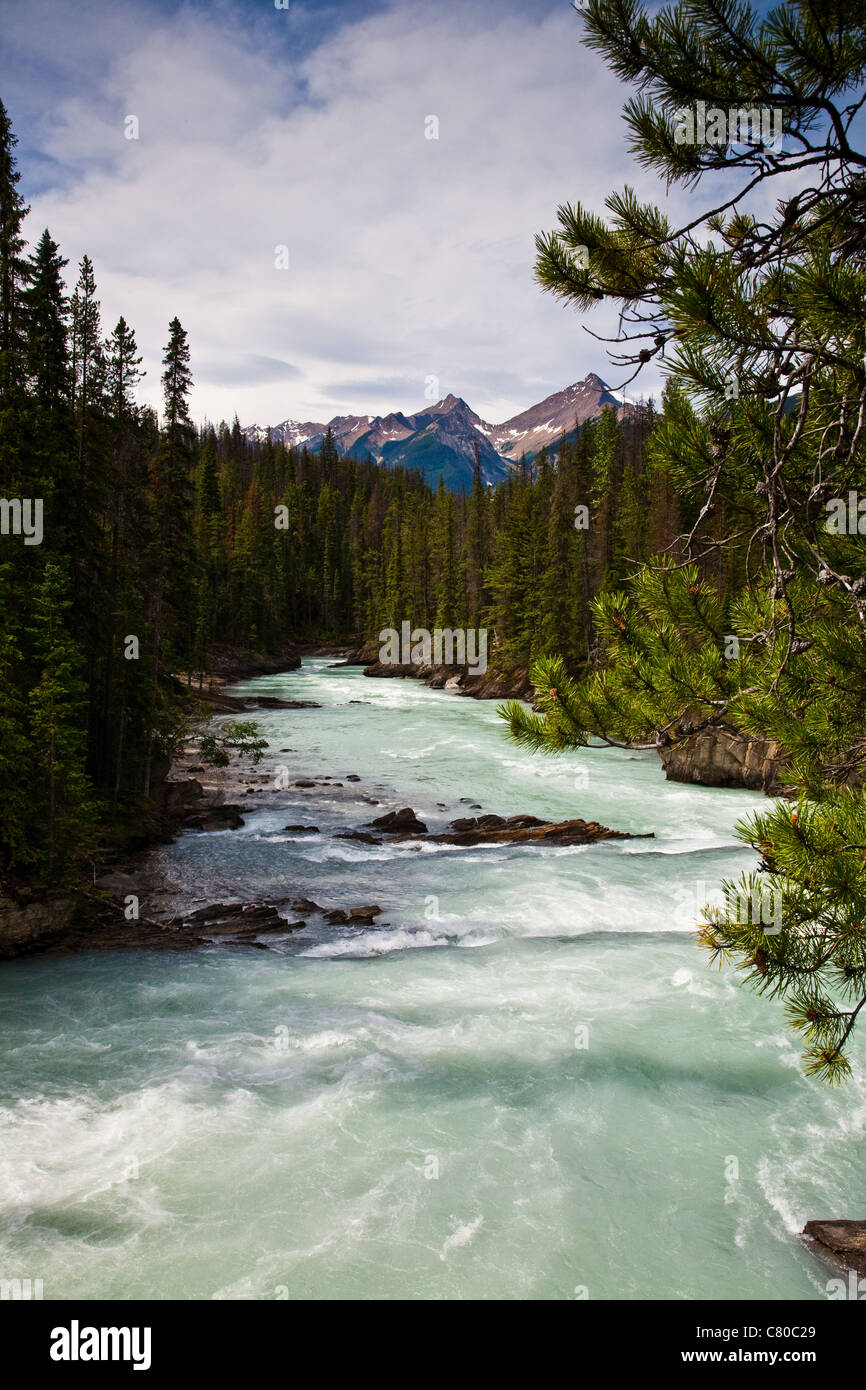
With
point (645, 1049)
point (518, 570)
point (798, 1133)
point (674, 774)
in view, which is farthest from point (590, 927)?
point (518, 570)

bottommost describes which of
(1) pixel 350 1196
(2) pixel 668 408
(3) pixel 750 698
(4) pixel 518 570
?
(1) pixel 350 1196

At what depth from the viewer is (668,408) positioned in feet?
A: 11.1

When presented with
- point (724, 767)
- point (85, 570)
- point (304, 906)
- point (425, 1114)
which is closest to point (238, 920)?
point (304, 906)

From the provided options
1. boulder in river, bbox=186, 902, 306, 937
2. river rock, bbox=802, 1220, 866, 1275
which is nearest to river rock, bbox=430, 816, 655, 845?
boulder in river, bbox=186, 902, 306, 937

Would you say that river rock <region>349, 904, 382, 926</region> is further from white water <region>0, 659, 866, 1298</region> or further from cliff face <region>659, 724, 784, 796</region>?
cliff face <region>659, 724, 784, 796</region>

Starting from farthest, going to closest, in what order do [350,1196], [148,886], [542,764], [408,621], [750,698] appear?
1. [408,621]
2. [542,764]
3. [148,886]
4. [350,1196]
5. [750,698]

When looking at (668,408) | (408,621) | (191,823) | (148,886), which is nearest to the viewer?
(668,408)

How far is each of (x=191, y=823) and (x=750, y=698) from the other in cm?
1954

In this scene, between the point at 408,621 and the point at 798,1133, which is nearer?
the point at 798,1133

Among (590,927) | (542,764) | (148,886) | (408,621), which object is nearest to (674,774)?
(542,764)

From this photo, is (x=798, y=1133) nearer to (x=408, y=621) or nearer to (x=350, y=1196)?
(x=350, y=1196)

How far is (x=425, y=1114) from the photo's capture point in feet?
28.4

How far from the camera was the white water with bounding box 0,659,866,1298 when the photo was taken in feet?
21.7
